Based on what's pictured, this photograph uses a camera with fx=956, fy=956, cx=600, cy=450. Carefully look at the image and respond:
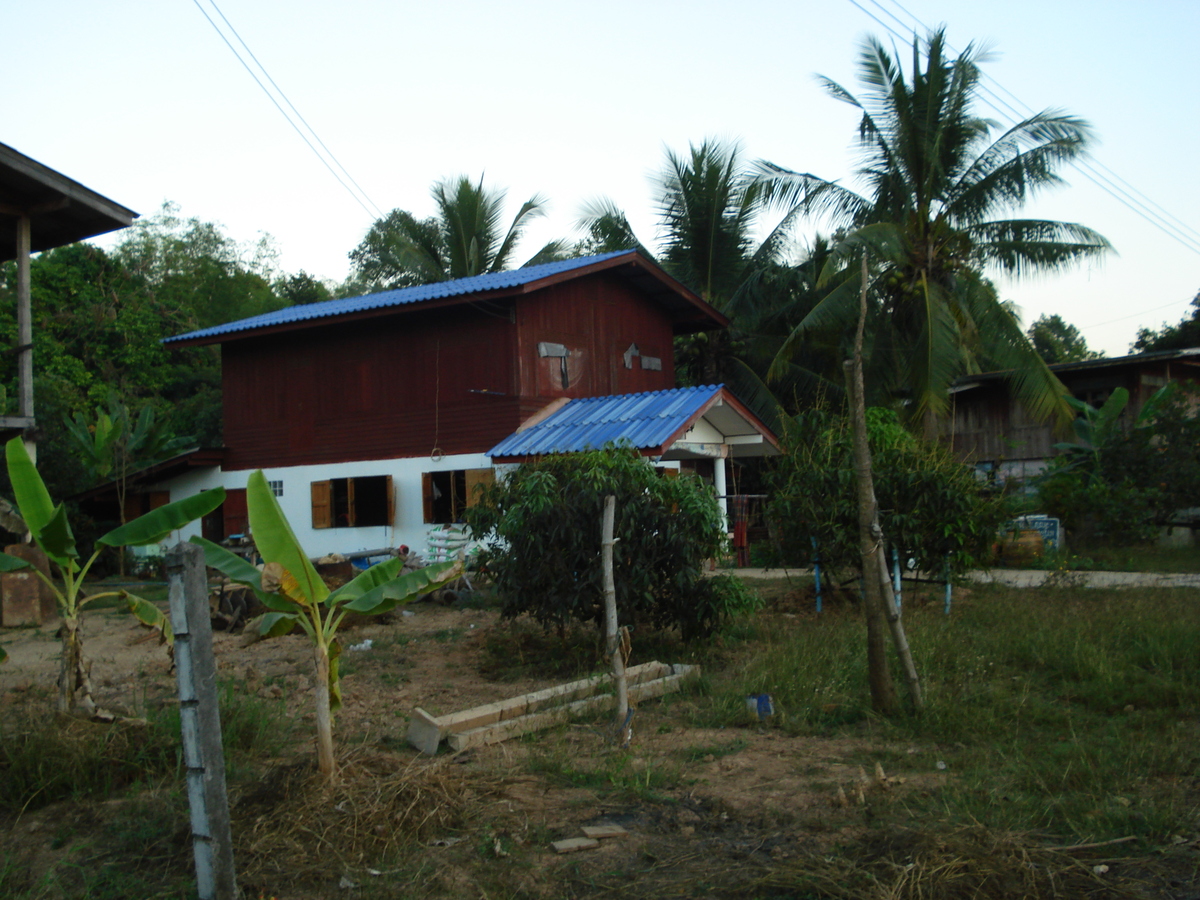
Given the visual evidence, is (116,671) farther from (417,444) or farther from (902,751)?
(417,444)

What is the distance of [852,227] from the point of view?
66.9 ft

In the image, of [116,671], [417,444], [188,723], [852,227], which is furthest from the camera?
[852,227]

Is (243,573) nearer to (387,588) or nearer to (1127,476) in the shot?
(387,588)

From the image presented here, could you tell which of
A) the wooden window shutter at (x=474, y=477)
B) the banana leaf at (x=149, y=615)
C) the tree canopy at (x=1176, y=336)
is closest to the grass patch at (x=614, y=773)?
the banana leaf at (x=149, y=615)

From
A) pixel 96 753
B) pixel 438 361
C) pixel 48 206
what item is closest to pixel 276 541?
pixel 96 753

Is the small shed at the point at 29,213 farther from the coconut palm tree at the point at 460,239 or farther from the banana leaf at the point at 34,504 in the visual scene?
the coconut palm tree at the point at 460,239

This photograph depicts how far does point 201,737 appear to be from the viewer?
370 cm

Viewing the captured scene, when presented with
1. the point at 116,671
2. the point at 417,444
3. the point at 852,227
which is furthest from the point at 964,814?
the point at 852,227

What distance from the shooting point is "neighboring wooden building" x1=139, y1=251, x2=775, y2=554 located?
1698cm

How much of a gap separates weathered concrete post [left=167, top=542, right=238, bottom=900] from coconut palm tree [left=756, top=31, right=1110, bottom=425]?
51.0 ft

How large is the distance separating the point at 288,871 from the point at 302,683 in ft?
13.7

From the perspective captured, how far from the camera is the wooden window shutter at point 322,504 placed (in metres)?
18.6

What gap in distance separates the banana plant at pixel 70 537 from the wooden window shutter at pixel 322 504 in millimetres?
12552

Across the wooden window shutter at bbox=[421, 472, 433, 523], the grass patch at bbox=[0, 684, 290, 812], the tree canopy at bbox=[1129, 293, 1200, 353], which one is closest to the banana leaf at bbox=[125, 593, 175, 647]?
the grass patch at bbox=[0, 684, 290, 812]
